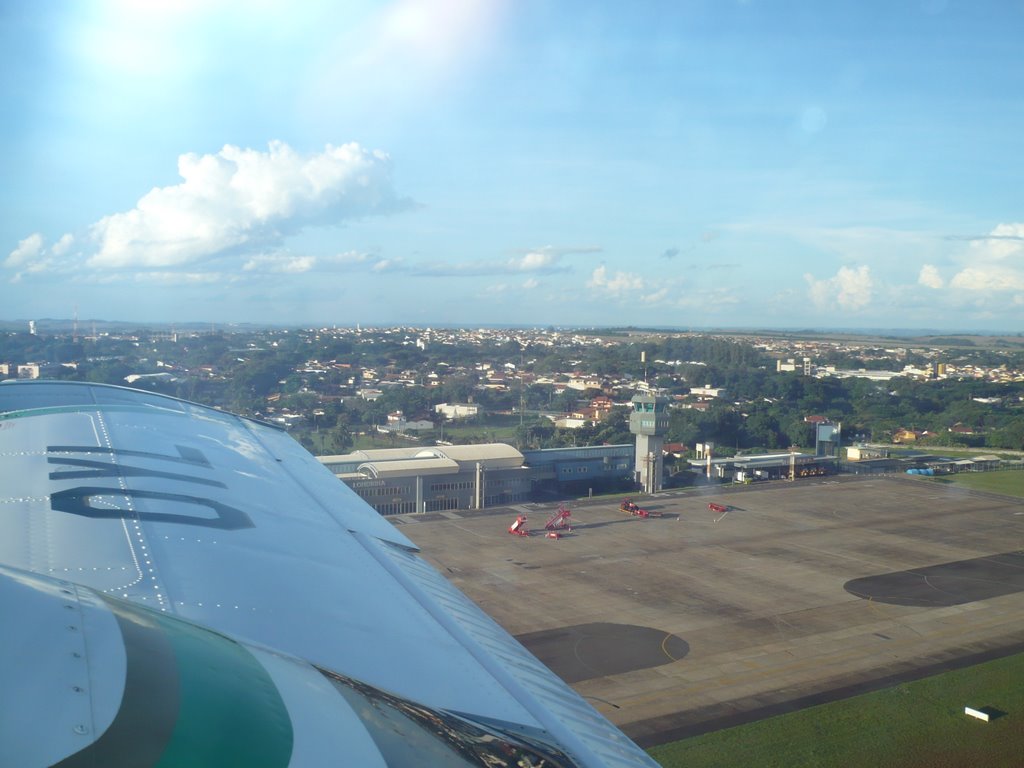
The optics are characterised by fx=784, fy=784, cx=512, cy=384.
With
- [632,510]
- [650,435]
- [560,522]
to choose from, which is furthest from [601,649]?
[650,435]

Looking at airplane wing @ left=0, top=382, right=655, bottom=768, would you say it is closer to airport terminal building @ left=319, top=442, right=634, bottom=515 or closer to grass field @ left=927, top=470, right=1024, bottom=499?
airport terminal building @ left=319, top=442, right=634, bottom=515

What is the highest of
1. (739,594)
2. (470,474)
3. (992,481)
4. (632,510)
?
(470,474)

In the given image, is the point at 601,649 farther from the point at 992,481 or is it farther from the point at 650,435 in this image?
the point at 992,481

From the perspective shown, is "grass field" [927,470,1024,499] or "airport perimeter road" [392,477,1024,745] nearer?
"airport perimeter road" [392,477,1024,745]

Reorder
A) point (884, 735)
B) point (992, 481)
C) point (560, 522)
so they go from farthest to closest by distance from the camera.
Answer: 1. point (992, 481)
2. point (560, 522)
3. point (884, 735)

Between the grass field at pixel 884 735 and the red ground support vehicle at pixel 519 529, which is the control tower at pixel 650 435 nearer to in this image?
the red ground support vehicle at pixel 519 529

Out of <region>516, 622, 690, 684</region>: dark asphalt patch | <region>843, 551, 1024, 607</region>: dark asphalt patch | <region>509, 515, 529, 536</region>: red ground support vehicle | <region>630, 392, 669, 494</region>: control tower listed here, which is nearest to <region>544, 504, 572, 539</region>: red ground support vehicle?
<region>509, 515, 529, 536</region>: red ground support vehicle
